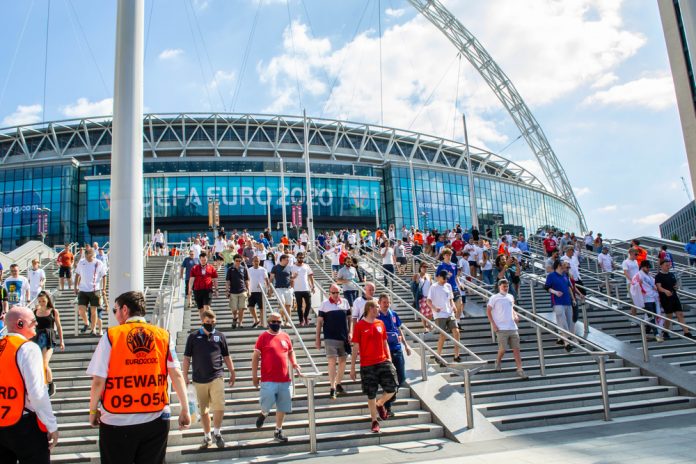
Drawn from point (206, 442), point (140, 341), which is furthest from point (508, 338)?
point (140, 341)

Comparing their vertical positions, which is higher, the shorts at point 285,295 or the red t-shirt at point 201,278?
the red t-shirt at point 201,278

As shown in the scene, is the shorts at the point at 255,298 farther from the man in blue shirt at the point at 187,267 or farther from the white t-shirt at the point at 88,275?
the white t-shirt at the point at 88,275

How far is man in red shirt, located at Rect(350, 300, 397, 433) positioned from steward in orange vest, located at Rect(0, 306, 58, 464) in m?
4.60

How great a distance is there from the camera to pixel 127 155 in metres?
8.34

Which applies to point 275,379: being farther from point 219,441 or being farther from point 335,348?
point 335,348

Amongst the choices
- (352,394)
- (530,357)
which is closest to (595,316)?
(530,357)

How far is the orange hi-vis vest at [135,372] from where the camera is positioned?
395cm

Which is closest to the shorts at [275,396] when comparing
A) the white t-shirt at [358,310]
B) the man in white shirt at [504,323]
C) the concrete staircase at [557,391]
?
the white t-shirt at [358,310]

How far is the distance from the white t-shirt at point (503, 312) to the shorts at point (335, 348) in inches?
114

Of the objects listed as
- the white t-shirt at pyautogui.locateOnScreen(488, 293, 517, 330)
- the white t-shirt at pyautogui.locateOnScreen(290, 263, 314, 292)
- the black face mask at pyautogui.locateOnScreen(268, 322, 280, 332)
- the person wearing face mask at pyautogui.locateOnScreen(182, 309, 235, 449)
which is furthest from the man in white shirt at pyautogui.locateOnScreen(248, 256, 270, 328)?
the person wearing face mask at pyautogui.locateOnScreen(182, 309, 235, 449)

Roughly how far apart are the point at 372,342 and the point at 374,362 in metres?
0.28

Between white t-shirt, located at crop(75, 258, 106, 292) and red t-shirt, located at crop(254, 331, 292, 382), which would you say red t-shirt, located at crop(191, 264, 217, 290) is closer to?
white t-shirt, located at crop(75, 258, 106, 292)

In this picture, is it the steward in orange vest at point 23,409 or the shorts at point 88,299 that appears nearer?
the steward in orange vest at point 23,409

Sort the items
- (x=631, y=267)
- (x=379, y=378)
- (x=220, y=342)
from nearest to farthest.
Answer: (x=220, y=342)
(x=379, y=378)
(x=631, y=267)
